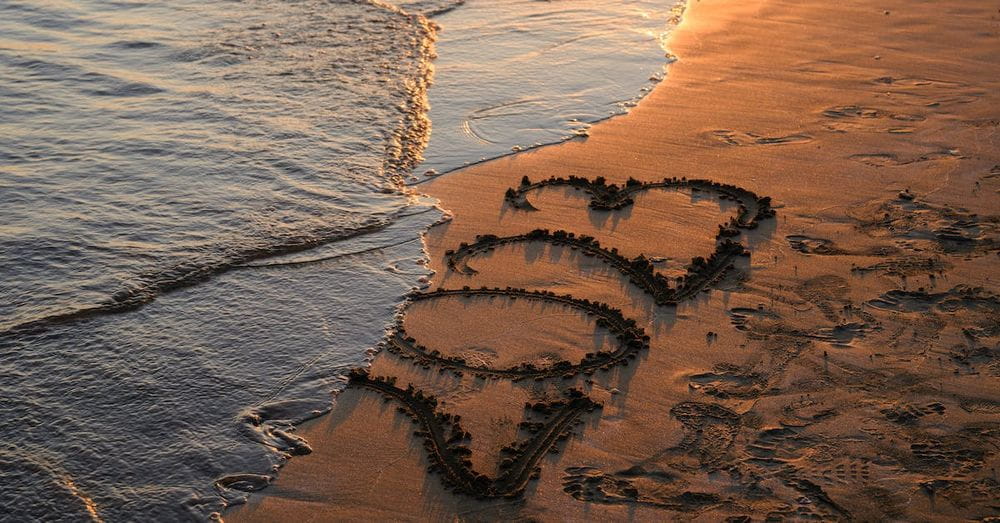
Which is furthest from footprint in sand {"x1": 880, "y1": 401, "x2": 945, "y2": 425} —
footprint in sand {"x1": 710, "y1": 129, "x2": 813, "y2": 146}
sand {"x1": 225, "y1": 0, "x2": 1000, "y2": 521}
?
footprint in sand {"x1": 710, "y1": 129, "x2": 813, "y2": 146}

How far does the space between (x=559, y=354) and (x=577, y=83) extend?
5.03 meters

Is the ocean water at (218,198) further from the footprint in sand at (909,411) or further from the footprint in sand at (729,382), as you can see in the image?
the footprint in sand at (909,411)

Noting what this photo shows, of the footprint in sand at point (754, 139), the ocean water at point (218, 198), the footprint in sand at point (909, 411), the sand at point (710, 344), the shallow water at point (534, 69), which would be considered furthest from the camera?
the shallow water at point (534, 69)

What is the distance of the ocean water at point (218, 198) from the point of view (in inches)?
196

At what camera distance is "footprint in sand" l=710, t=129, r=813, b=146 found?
8.27 m

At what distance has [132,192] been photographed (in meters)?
7.52

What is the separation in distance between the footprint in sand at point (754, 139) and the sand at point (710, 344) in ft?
0.09

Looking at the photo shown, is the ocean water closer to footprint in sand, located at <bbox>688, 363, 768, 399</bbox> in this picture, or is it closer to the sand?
the sand

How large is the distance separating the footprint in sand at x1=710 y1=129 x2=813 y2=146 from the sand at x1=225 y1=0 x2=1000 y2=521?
0.09ft

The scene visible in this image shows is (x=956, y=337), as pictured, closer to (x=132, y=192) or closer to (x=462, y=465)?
(x=462, y=465)

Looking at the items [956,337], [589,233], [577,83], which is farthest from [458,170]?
[956,337]

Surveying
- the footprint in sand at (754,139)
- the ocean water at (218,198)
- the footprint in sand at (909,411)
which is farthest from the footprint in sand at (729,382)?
the footprint in sand at (754,139)

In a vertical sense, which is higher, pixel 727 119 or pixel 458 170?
pixel 727 119

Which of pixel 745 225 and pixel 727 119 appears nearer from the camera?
pixel 745 225
